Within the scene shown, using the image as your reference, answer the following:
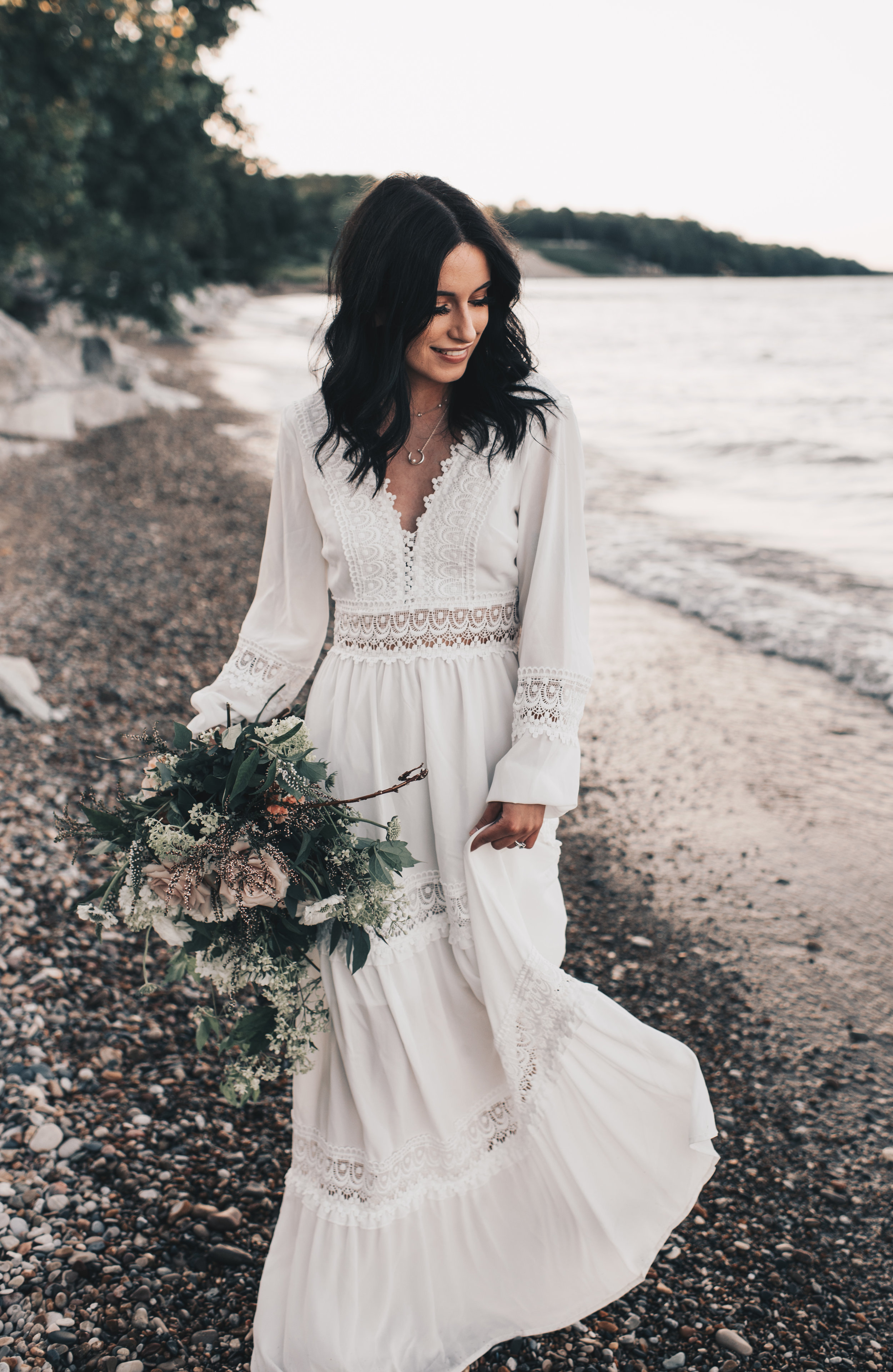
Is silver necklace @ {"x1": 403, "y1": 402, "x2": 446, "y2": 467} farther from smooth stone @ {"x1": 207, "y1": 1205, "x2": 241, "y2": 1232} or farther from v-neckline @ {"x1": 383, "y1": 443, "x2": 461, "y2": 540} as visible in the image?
smooth stone @ {"x1": 207, "y1": 1205, "x2": 241, "y2": 1232}

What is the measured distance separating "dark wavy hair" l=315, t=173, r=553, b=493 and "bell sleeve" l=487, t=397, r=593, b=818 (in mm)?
82

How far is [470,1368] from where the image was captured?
231 cm

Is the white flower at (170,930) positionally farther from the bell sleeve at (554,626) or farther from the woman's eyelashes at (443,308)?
the woman's eyelashes at (443,308)

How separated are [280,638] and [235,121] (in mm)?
22787

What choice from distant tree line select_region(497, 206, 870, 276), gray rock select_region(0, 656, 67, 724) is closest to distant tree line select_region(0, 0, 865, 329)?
gray rock select_region(0, 656, 67, 724)

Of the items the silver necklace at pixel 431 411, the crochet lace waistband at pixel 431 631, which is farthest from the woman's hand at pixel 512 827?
the silver necklace at pixel 431 411

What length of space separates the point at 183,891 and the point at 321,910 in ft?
0.90

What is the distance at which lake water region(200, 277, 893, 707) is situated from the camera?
8766 millimetres

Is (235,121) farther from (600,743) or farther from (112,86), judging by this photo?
(600,743)

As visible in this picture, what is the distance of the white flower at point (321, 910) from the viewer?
185 centimetres

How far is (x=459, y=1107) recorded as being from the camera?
2158 millimetres

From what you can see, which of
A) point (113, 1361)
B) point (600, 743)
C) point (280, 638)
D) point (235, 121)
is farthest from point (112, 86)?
point (113, 1361)

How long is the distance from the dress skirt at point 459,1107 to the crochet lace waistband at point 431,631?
0.03 meters

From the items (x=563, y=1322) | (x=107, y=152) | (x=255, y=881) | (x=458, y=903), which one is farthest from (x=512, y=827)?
(x=107, y=152)
